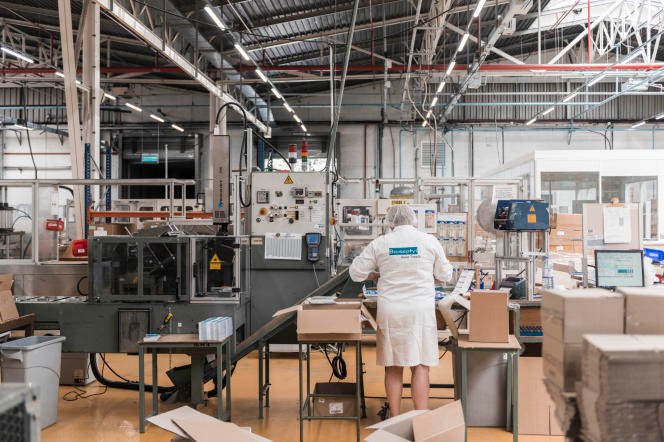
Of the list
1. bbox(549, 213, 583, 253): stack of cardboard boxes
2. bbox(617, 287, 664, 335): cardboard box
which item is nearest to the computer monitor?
bbox(617, 287, 664, 335): cardboard box

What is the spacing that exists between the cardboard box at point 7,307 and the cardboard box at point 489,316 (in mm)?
3207

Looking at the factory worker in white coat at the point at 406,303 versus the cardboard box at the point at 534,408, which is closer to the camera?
the factory worker in white coat at the point at 406,303

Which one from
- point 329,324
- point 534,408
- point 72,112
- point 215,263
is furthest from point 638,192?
point 72,112

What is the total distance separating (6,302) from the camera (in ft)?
12.8

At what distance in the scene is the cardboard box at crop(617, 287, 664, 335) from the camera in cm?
167

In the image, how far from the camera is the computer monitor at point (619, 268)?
3.59 metres

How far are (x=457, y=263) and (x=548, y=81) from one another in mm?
7950

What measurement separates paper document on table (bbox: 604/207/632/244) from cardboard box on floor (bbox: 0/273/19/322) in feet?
14.6

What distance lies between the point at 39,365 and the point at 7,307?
558 mm

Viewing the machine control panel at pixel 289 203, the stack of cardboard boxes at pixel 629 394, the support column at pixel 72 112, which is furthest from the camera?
the support column at pixel 72 112

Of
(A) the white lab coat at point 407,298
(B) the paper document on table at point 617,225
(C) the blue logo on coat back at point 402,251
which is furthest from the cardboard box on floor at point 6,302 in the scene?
(B) the paper document on table at point 617,225

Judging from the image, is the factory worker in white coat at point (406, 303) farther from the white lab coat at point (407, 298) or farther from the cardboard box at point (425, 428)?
the cardboard box at point (425, 428)

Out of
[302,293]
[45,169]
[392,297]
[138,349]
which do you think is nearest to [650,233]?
[302,293]

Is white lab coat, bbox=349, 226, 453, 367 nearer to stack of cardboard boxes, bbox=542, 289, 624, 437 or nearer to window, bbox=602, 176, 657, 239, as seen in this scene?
stack of cardboard boxes, bbox=542, 289, 624, 437
